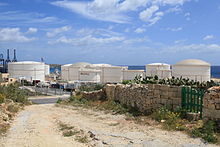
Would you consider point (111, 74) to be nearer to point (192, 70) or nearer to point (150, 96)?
point (192, 70)

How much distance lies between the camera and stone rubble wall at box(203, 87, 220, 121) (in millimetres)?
9087

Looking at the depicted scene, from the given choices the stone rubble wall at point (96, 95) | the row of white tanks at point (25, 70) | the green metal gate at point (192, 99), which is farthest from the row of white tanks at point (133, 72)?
the green metal gate at point (192, 99)

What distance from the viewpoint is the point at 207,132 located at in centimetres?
848

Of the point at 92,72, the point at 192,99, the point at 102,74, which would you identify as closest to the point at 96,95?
the point at 192,99

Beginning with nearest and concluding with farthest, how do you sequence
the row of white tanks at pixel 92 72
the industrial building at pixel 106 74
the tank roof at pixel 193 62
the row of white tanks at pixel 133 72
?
the row of white tanks at pixel 133 72 → the tank roof at pixel 193 62 → the row of white tanks at pixel 92 72 → the industrial building at pixel 106 74

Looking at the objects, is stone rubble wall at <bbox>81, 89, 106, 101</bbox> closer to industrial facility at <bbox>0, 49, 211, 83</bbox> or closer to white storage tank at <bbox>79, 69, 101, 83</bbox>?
industrial facility at <bbox>0, 49, 211, 83</bbox>

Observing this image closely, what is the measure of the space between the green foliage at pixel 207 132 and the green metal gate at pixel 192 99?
5.60 feet

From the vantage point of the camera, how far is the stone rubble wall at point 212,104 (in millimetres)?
9087

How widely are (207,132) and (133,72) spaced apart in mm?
38438

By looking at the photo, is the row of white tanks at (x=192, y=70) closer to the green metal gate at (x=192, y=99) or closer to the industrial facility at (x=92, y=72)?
the industrial facility at (x=92, y=72)

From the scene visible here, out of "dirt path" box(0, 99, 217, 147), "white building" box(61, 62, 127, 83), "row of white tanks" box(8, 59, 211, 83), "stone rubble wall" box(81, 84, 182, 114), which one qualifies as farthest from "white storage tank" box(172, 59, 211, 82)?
"dirt path" box(0, 99, 217, 147)

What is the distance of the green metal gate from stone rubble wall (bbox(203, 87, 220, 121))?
1006 millimetres

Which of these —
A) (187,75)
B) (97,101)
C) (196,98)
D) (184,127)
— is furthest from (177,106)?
(187,75)

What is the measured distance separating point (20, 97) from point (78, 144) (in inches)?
628
